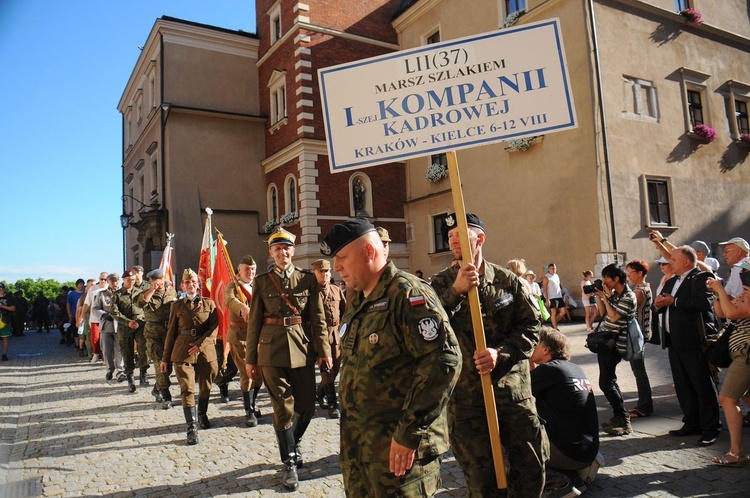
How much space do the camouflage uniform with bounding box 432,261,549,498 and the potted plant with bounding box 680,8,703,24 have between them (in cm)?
1967

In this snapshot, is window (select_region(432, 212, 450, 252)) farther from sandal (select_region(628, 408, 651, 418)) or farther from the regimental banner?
the regimental banner

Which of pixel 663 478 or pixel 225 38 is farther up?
pixel 225 38

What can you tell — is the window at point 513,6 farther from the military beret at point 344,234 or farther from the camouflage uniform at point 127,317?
the military beret at point 344,234

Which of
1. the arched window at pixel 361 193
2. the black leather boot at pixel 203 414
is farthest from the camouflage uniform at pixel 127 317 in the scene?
the arched window at pixel 361 193

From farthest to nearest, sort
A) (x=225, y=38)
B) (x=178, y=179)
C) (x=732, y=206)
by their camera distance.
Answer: (x=225, y=38), (x=178, y=179), (x=732, y=206)

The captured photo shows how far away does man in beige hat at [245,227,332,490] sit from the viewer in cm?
491

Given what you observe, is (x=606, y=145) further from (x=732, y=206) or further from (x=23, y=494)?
(x=23, y=494)

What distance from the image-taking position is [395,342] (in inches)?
100.0

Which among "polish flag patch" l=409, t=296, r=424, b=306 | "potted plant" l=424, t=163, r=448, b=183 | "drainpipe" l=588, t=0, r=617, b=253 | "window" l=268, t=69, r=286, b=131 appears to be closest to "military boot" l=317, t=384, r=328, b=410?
"polish flag patch" l=409, t=296, r=424, b=306

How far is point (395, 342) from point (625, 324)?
13.5 feet

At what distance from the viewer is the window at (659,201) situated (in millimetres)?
17344

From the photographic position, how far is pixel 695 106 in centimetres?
1902

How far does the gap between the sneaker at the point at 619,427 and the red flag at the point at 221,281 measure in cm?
560

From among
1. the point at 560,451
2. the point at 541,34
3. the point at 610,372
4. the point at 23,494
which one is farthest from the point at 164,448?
the point at 541,34
